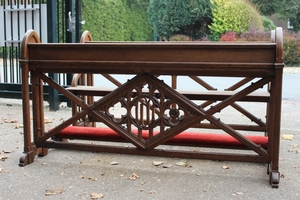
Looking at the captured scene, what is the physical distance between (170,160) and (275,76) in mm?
1397

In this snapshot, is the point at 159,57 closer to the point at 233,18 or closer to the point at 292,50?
the point at 292,50

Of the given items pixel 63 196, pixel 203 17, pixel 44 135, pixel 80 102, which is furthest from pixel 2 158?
pixel 203 17

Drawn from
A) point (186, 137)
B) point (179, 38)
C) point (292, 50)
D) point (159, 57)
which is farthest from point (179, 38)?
point (159, 57)

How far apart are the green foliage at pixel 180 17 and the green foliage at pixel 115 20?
57.7 inches

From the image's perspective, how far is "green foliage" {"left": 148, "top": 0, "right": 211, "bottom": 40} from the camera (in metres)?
23.4

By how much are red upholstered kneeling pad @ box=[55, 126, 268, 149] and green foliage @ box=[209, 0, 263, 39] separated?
18.8 m

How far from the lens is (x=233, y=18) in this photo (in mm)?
21953

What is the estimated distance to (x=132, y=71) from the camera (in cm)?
344

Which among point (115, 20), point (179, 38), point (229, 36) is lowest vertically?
point (179, 38)

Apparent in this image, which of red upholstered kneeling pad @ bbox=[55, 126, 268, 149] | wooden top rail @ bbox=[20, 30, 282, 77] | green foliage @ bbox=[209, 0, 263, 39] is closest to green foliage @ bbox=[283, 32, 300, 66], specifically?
green foliage @ bbox=[209, 0, 263, 39]

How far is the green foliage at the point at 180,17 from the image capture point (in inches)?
922

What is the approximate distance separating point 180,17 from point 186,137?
21.3 metres

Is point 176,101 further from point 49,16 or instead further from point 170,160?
point 49,16

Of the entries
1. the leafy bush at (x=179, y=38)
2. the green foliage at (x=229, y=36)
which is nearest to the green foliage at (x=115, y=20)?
the leafy bush at (x=179, y=38)
